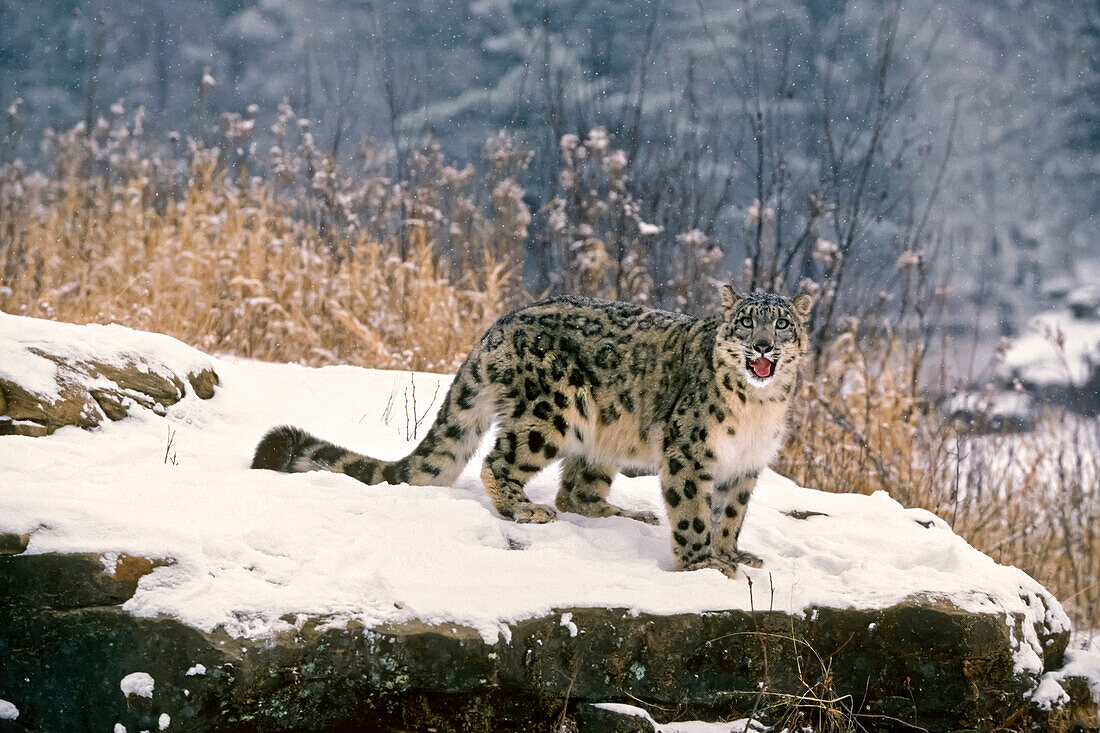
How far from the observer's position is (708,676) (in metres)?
4.00

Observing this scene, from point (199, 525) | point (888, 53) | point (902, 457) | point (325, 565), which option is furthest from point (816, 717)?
point (888, 53)

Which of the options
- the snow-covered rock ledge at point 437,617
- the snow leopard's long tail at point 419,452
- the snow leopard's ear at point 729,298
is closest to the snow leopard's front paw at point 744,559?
the snow-covered rock ledge at point 437,617

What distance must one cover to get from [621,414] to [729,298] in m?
0.73

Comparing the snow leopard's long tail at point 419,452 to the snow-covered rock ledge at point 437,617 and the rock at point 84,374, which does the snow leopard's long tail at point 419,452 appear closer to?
the snow-covered rock ledge at point 437,617

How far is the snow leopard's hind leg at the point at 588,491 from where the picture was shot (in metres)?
5.40

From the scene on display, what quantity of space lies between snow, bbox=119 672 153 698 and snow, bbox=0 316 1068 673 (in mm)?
220

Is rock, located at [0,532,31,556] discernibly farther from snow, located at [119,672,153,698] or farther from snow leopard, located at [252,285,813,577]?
snow leopard, located at [252,285,813,577]

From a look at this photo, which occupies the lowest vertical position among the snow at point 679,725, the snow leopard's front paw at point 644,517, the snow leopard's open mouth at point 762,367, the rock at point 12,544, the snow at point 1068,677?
the snow at point 679,725

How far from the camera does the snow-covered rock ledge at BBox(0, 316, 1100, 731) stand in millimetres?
3594

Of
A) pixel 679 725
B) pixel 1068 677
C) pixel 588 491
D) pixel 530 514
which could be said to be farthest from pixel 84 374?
pixel 1068 677

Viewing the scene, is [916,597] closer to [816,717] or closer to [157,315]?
[816,717]

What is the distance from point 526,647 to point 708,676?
2.32ft

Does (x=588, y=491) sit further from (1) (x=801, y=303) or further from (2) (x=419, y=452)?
(1) (x=801, y=303)

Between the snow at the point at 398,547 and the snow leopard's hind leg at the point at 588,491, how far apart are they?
6.3 inches
